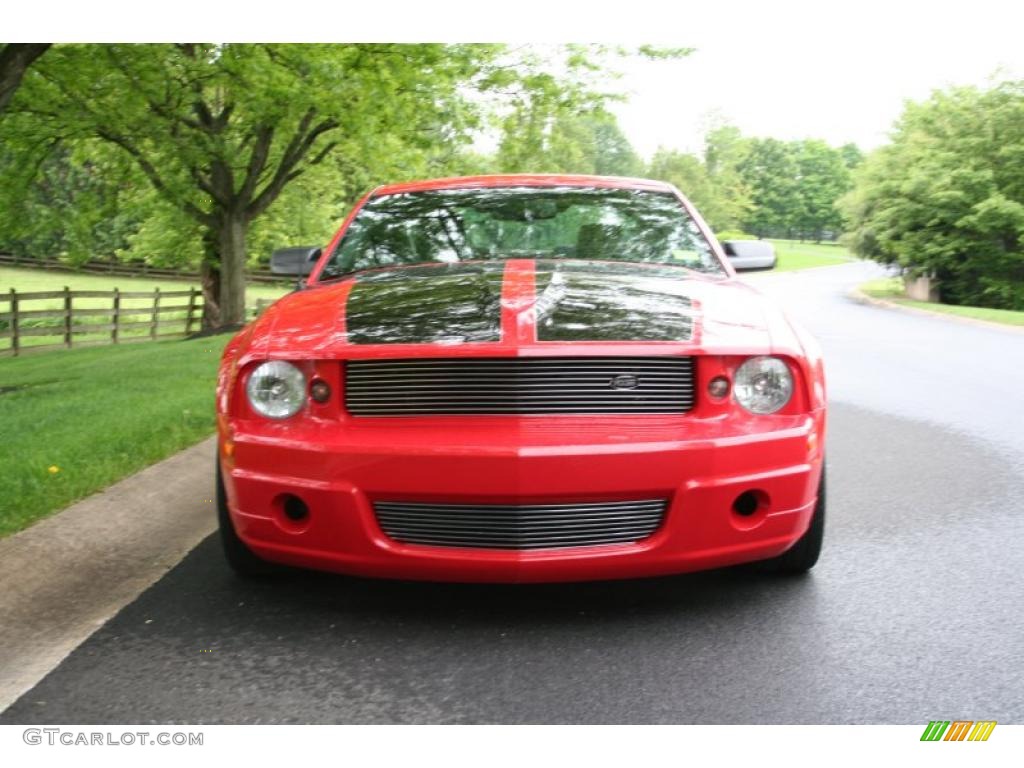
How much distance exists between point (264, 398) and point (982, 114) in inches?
1500

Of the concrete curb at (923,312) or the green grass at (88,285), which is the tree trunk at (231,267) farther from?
the green grass at (88,285)

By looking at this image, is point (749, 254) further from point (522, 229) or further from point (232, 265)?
point (232, 265)

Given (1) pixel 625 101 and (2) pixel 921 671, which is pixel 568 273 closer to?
(2) pixel 921 671

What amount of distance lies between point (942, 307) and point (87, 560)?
26.5 metres

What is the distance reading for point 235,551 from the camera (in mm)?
3871

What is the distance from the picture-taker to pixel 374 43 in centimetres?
1616

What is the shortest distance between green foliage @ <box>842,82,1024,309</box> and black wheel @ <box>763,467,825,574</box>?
32.9 m

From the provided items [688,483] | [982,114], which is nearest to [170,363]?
[688,483]

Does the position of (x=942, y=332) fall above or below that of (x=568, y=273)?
below

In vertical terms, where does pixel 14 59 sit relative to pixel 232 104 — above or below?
below

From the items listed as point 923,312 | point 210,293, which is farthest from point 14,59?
point 923,312

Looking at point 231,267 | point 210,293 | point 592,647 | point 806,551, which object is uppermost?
point 806,551

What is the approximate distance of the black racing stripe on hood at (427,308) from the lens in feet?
11.4

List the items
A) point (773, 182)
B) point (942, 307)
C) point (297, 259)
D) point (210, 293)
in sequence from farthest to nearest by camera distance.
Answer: point (773, 182), point (942, 307), point (210, 293), point (297, 259)
